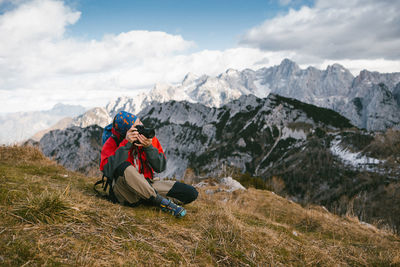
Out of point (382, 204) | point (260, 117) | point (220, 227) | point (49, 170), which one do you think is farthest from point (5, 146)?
point (260, 117)

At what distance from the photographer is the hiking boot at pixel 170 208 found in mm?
5370

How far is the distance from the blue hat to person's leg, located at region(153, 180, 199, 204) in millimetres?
1555

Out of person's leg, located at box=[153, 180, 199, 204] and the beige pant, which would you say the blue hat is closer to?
the beige pant

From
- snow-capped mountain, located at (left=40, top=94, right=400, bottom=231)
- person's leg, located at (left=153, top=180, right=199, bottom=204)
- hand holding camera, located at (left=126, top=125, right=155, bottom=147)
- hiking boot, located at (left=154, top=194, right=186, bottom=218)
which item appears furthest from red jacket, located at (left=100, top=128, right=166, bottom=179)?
snow-capped mountain, located at (left=40, top=94, right=400, bottom=231)

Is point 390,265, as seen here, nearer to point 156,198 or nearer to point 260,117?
point 156,198

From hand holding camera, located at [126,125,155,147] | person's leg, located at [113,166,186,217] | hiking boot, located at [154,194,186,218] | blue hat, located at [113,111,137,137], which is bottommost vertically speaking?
hiking boot, located at [154,194,186,218]

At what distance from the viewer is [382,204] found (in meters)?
66.6

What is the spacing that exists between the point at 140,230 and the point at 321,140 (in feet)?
456

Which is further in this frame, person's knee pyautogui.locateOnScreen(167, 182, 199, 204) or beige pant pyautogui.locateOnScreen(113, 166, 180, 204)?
person's knee pyautogui.locateOnScreen(167, 182, 199, 204)

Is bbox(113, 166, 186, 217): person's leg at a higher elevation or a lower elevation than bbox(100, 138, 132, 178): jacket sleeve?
lower

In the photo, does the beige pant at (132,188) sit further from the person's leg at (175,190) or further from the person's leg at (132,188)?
the person's leg at (175,190)

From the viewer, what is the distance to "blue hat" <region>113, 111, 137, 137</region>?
5.71 meters

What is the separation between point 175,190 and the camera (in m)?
6.14

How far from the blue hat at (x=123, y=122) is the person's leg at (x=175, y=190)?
1555 mm
